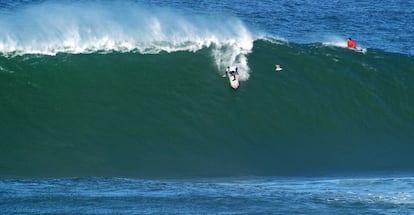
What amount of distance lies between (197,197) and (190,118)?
9.17 meters

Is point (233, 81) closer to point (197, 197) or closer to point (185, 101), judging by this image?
point (185, 101)

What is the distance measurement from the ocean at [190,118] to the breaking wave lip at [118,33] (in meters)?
0.08

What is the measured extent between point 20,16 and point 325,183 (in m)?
18.6

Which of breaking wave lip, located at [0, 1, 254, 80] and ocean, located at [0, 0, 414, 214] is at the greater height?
breaking wave lip, located at [0, 1, 254, 80]

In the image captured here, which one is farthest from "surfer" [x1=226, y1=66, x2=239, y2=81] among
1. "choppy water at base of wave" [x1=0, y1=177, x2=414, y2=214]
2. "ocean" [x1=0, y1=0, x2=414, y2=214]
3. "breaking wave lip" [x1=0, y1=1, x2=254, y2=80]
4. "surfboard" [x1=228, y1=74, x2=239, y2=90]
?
"choppy water at base of wave" [x1=0, y1=177, x2=414, y2=214]

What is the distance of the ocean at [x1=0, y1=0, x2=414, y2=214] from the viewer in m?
23.8

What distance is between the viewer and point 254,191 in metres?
24.7

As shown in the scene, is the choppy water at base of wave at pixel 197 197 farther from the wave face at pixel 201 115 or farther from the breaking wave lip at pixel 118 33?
the breaking wave lip at pixel 118 33

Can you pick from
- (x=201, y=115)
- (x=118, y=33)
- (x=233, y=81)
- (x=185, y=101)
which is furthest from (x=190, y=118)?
(x=118, y=33)

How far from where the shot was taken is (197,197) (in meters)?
23.2

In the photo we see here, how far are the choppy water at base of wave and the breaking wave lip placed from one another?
10.8m

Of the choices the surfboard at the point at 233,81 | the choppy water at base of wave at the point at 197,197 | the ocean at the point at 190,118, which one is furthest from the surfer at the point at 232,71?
the choppy water at base of wave at the point at 197,197

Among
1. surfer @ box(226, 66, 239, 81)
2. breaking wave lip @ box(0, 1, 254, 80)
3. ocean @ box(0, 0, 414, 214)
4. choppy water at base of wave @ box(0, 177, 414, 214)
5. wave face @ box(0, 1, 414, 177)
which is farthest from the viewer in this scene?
breaking wave lip @ box(0, 1, 254, 80)

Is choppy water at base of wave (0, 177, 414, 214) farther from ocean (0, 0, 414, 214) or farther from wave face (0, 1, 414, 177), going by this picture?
wave face (0, 1, 414, 177)
